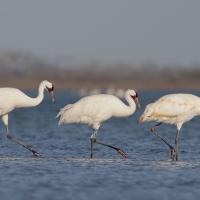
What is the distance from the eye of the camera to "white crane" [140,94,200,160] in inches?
764

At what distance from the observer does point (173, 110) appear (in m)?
19.5

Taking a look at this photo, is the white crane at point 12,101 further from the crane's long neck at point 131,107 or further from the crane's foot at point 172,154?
the crane's foot at point 172,154

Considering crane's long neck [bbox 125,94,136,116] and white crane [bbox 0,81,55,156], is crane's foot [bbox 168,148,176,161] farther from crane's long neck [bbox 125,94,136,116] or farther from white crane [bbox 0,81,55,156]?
white crane [bbox 0,81,55,156]

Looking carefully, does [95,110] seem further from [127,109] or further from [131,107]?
[131,107]

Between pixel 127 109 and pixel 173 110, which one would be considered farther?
pixel 127 109

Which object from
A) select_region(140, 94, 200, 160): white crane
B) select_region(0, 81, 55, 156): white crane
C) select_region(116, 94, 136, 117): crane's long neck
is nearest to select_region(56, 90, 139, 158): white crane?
select_region(116, 94, 136, 117): crane's long neck

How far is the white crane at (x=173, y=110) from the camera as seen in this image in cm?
1941

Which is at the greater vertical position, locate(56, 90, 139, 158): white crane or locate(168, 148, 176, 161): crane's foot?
locate(56, 90, 139, 158): white crane

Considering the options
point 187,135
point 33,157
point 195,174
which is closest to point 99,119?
point 33,157

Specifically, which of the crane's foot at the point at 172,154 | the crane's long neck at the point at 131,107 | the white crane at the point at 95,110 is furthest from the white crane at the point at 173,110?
the white crane at the point at 95,110

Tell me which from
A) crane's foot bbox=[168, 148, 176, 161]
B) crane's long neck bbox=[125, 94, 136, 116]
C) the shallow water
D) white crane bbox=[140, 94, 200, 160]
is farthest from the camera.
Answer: crane's long neck bbox=[125, 94, 136, 116]

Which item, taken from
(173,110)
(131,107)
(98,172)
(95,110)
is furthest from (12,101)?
(98,172)

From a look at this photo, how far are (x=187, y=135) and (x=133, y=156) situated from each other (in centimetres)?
860

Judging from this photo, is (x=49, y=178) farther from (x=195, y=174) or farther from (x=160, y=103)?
(x=160, y=103)
